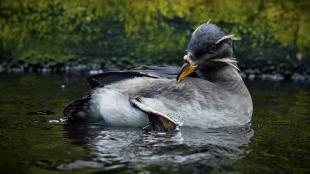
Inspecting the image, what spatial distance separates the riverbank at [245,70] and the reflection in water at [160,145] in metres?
3.91

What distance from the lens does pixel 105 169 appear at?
3.92 metres

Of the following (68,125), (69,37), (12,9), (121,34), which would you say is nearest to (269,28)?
(121,34)

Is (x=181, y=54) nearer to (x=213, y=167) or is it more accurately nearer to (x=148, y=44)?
(x=148, y=44)

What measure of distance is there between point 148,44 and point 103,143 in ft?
16.4

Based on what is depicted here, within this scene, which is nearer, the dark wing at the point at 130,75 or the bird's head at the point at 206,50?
the bird's head at the point at 206,50

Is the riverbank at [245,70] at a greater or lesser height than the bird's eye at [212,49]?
lesser

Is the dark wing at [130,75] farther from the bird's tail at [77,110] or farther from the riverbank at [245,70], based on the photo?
the riverbank at [245,70]

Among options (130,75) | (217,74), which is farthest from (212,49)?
(130,75)

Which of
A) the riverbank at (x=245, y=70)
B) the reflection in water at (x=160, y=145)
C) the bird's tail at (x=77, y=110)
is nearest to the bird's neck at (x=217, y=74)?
the reflection in water at (x=160, y=145)

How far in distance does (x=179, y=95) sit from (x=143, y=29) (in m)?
4.47

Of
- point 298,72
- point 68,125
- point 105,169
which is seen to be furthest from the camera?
point 298,72

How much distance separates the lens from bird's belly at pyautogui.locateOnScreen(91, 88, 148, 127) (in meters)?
5.40

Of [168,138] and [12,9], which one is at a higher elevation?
[12,9]

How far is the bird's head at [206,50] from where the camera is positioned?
17.6ft
